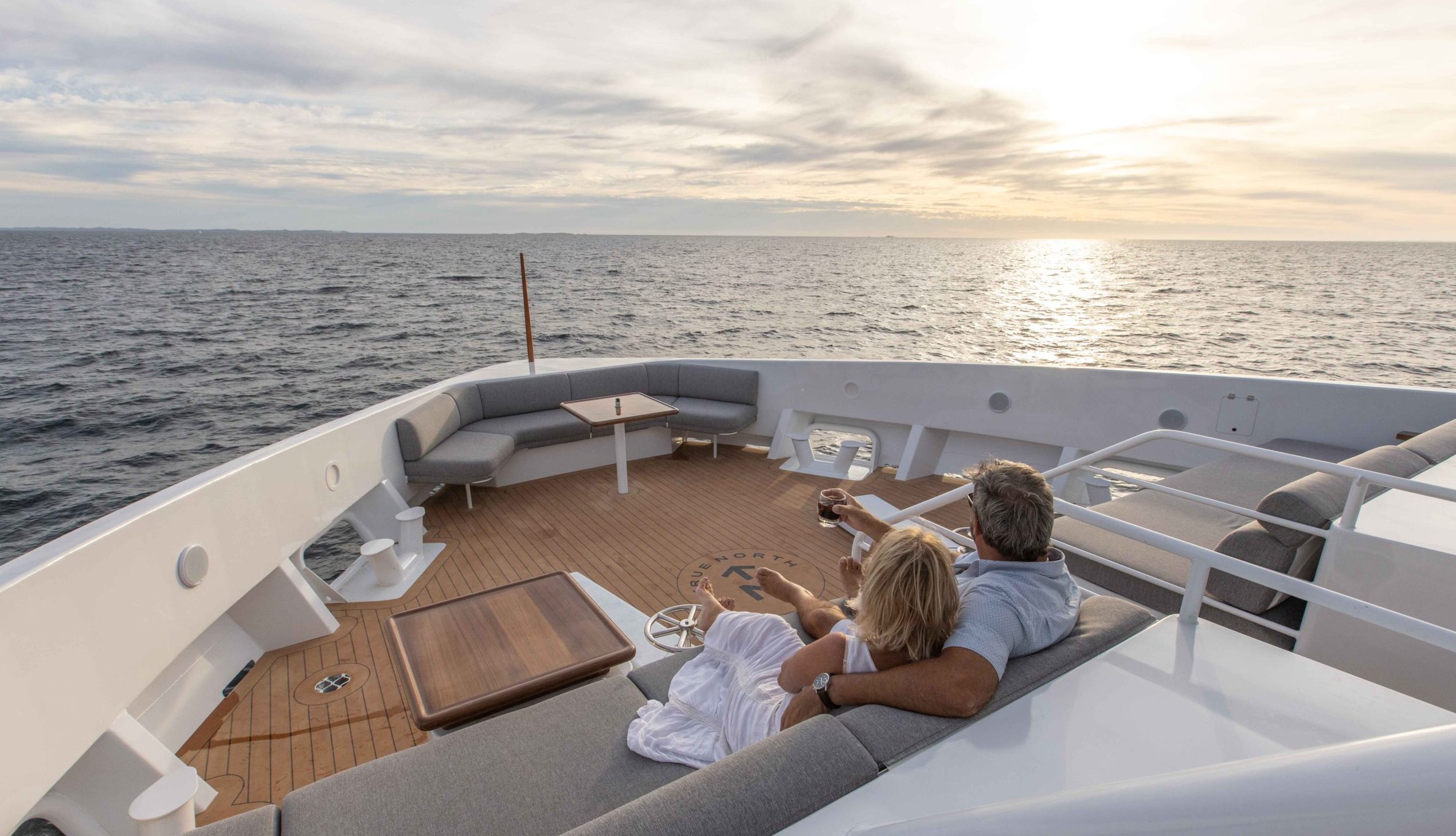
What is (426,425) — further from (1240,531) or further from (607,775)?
(1240,531)

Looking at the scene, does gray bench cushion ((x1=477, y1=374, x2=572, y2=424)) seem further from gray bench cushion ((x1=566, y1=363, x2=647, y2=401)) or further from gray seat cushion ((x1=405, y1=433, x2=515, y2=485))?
gray seat cushion ((x1=405, y1=433, x2=515, y2=485))

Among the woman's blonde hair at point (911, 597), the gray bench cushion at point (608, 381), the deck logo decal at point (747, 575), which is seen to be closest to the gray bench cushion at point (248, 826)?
the woman's blonde hair at point (911, 597)

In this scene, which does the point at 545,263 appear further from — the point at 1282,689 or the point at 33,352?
the point at 1282,689

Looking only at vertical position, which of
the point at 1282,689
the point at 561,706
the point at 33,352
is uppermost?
the point at 1282,689

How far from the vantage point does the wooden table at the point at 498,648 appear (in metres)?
1.89

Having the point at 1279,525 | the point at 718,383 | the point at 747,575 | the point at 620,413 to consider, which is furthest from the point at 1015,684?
the point at 718,383

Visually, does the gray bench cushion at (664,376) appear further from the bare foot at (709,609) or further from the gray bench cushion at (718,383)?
the bare foot at (709,609)

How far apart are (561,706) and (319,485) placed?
2.39 m

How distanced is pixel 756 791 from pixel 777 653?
631 mm

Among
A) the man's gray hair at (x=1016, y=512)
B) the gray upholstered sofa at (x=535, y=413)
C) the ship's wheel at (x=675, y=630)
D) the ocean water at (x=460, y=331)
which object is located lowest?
the ocean water at (x=460, y=331)

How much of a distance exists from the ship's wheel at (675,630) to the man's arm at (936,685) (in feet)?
3.74

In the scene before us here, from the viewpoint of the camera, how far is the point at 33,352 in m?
17.1

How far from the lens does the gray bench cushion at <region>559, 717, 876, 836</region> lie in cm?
105

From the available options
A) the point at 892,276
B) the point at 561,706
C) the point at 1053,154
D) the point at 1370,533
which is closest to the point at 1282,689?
the point at 1370,533
